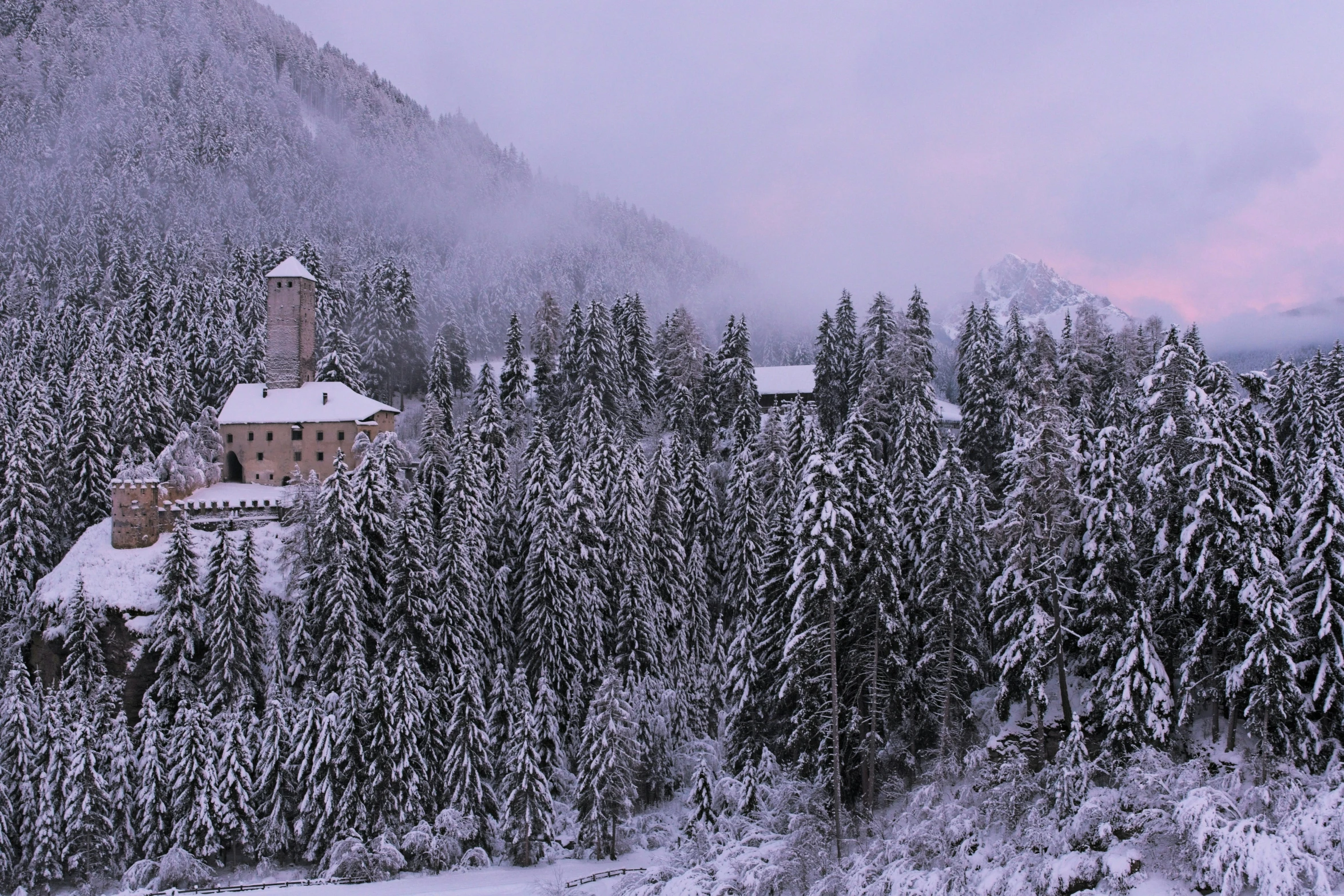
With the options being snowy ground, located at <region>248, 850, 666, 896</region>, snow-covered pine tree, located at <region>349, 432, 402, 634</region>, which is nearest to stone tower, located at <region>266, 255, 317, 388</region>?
snow-covered pine tree, located at <region>349, 432, 402, 634</region>

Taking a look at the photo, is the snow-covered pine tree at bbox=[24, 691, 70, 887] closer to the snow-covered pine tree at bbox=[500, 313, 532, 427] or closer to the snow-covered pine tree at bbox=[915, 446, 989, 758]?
the snow-covered pine tree at bbox=[915, 446, 989, 758]

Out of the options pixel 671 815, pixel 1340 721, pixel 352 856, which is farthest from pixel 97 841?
pixel 1340 721

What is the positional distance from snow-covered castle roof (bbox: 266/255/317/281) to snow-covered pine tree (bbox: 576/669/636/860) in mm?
43071

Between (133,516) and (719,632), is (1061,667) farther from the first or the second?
(133,516)

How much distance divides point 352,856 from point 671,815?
14.1 meters

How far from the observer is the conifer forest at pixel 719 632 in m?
25.6

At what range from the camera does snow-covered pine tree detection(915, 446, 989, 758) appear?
97.2 ft

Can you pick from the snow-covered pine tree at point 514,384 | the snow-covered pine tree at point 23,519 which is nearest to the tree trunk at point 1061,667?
the snow-covered pine tree at point 514,384

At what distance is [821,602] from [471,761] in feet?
61.4

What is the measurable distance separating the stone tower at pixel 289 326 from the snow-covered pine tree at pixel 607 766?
37.2m

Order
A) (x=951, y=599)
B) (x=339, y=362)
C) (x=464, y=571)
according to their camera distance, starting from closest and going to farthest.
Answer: (x=951, y=599)
(x=464, y=571)
(x=339, y=362)

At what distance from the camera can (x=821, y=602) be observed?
27.6 meters

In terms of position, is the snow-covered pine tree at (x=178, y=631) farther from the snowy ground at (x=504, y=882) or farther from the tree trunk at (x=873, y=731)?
the tree trunk at (x=873, y=731)

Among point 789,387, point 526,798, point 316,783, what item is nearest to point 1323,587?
point 526,798
